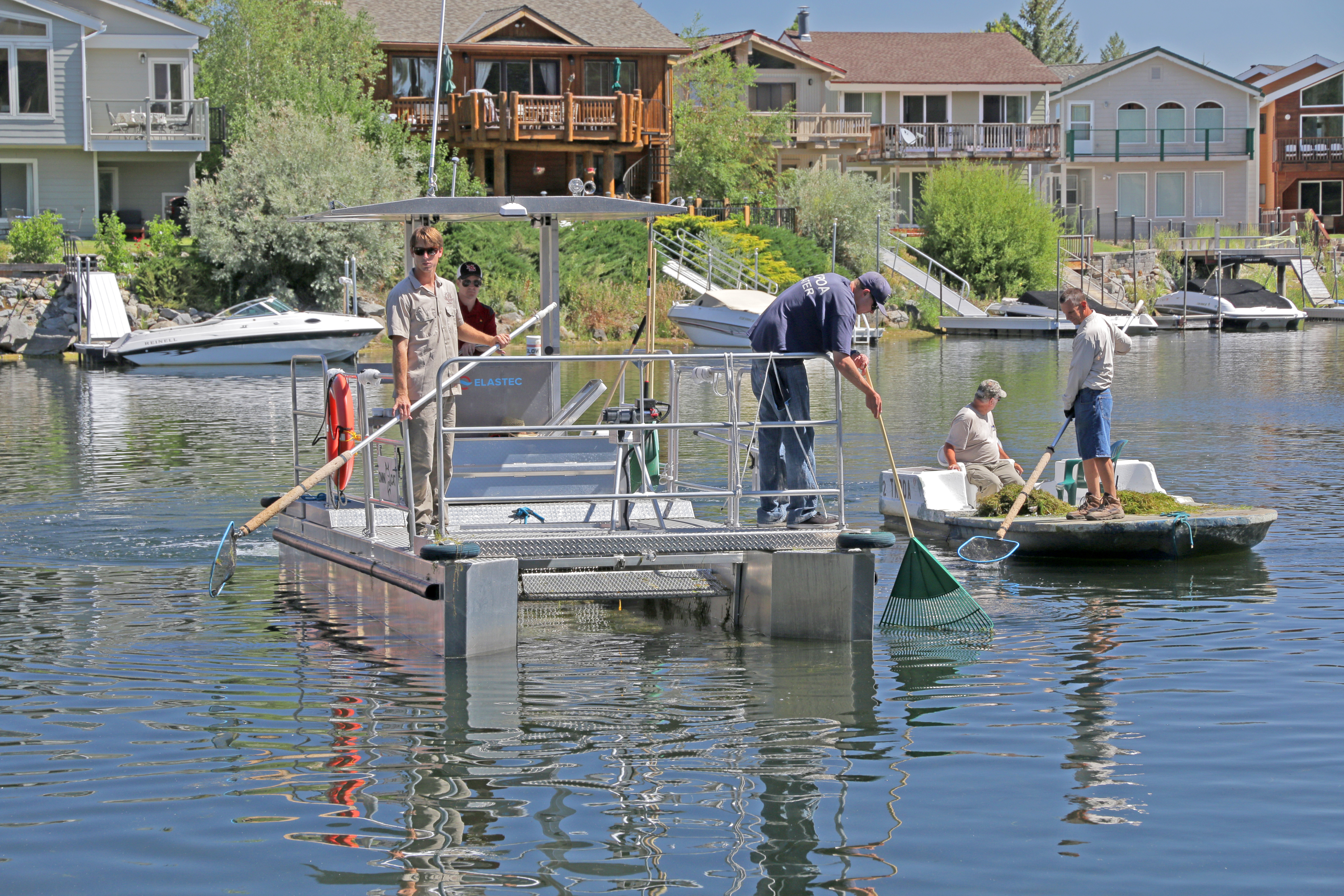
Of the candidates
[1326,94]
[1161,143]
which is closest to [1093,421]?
[1161,143]

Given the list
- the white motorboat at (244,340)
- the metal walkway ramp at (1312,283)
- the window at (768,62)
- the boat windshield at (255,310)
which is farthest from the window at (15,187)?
the metal walkway ramp at (1312,283)

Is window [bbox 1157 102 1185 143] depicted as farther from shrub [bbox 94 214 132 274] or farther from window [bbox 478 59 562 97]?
shrub [bbox 94 214 132 274]

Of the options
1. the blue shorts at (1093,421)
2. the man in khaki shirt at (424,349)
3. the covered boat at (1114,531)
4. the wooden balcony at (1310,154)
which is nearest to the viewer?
the man in khaki shirt at (424,349)

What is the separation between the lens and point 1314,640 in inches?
416

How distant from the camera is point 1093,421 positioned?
13.1m

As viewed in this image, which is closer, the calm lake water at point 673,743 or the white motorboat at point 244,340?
the calm lake water at point 673,743

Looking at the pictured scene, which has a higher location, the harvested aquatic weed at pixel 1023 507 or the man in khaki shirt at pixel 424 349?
the man in khaki shirt at pixel 424 349

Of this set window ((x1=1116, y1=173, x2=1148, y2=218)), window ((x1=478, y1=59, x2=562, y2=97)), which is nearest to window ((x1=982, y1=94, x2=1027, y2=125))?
window ((x1=1116, y1=173, x2=1148, y2=218))

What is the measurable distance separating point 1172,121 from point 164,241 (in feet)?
155

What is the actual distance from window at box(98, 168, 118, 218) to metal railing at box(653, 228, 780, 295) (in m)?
17.4

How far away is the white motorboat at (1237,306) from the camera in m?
55.8

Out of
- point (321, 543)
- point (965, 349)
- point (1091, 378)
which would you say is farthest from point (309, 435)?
point (965, 349)

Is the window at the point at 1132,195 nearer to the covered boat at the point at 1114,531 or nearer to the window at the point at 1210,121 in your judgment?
the window at the point at 1210,121

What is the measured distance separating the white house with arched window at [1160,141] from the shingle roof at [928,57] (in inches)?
156
